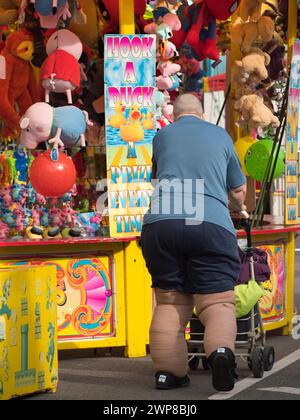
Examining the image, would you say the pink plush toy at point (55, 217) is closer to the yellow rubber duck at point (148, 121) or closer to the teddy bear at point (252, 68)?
the yellow rubber duck at point (148, 121)

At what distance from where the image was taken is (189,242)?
625 centimetres

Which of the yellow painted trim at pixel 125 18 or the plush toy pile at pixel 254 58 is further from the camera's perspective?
the plush toy pile at pixel 254 58

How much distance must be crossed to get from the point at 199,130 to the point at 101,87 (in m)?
2.67

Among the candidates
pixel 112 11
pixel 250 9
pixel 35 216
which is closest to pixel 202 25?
pixel 250 9

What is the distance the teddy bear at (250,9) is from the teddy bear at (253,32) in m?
0.06

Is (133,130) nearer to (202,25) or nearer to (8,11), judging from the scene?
(8,11)

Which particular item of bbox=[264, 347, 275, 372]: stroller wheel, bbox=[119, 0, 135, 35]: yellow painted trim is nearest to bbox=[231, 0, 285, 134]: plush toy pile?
bbox=[119, 0, 135, 35]: yellow painted trim

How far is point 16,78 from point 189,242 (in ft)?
11.2

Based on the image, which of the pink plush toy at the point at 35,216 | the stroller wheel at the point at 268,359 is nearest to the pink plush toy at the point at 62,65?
the pink plush toy at the point at 35,216

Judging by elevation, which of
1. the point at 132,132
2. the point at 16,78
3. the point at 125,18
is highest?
the point at 125,18

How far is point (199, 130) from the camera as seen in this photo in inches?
256

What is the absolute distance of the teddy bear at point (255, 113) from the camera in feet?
31.0

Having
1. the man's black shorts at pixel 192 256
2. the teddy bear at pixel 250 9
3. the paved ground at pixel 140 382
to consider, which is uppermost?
the teddy bear at pixel 250 9
